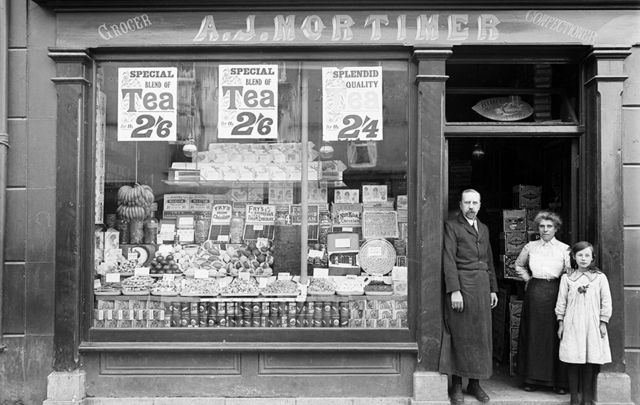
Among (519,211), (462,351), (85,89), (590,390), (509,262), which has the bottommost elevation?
(590,390)

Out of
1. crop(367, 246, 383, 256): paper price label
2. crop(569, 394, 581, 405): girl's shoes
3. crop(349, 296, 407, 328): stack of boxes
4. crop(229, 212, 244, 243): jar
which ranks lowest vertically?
crop(569, 394, 581, 405): girl's shoes

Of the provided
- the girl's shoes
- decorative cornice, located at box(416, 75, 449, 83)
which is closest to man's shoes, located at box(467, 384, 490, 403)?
the girl's shoes

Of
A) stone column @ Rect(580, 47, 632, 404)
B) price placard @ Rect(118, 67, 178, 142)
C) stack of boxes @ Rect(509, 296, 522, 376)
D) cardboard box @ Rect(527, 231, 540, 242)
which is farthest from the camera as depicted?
cardboard box @ Rect(527, 231, 540, 242)

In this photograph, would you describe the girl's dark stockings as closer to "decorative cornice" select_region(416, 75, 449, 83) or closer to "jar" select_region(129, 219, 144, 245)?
"decorative cornice" select_region(416, 75, 449, 83)

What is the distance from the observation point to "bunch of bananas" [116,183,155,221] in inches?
240

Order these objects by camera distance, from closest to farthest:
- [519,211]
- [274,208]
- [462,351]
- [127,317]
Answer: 1. [462,351]
2. [127,317]
3. [274,208]
4. [519,211]

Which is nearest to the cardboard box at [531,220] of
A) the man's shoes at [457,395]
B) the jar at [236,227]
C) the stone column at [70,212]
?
the man's shoes at [457,395]

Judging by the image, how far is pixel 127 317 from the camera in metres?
5.86

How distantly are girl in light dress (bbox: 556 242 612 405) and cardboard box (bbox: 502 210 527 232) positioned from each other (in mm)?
1600

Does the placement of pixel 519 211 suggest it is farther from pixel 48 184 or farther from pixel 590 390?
pixel 48 184

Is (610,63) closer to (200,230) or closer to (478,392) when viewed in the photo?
(478,392)

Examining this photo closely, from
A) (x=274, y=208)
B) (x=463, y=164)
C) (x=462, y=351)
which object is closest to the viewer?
(x=462, y=351)

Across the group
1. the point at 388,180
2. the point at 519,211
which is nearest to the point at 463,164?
the point at 519,211

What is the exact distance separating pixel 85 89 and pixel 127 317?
7.89 feet
